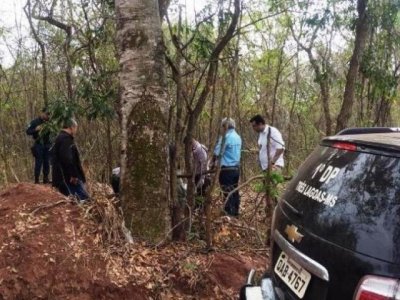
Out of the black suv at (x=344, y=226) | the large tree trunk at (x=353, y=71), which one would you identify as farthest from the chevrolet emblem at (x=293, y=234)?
the large tree trunk at (x=353, y=71)

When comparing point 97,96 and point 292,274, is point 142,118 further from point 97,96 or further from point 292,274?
point 292,274

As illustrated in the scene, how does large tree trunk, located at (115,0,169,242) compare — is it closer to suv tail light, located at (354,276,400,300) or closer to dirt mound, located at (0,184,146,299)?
dirt mound, located at (0,184,146,299)

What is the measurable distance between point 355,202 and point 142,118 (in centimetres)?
305

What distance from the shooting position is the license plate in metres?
2.54

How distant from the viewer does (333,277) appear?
226 cm

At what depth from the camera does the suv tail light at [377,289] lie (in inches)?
78.9

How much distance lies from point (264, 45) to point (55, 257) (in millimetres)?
10357

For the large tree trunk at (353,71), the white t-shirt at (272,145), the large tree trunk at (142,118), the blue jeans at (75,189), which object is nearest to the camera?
the large tree trunk at (142,118)

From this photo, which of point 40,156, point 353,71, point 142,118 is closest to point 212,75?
point 142,118

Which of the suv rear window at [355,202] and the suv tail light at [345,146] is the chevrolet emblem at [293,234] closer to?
the suv rear window at [355,202]

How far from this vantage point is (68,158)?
275 inches

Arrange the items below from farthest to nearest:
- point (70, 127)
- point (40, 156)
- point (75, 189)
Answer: point (40, 156) → point (75, 189) → point (70, 127)

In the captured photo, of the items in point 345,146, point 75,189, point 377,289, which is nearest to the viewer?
point 377,289

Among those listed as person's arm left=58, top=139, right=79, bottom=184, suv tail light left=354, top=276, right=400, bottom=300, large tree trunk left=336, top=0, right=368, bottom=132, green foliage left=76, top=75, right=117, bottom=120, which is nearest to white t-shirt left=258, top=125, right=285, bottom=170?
large tree trunk left=336, top=0, right=368, bottom=132
